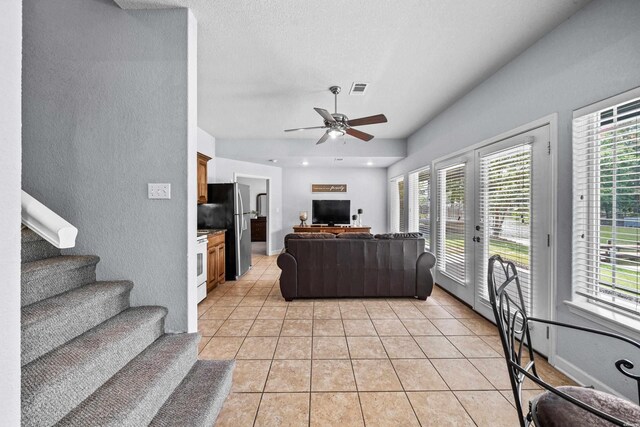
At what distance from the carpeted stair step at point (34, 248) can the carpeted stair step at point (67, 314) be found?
1.15 ft

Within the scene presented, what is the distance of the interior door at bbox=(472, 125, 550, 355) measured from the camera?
2.24 m

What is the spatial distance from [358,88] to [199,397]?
3268mm

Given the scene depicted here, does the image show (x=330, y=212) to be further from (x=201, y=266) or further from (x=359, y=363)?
(x=359, y=363)

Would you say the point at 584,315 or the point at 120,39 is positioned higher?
the point at 120,39

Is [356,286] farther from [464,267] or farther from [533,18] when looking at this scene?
[533,18]

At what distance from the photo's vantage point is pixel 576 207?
1970mm

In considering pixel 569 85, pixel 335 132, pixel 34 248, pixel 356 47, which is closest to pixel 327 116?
pixel 335 132

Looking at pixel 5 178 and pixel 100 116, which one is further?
pixel 100 116

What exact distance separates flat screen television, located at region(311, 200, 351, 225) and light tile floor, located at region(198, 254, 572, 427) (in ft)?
12.0

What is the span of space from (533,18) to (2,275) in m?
3.19

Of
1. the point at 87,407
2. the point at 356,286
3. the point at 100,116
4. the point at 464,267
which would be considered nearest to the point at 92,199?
the point at 100,116

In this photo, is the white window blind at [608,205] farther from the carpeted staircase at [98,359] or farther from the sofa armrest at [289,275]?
the sofa armrest at [289,275]

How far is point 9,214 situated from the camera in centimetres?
69

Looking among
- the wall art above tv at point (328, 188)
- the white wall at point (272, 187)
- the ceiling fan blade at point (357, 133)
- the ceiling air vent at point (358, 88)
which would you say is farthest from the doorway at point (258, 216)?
the ceiling air vent at point (358, 88)
